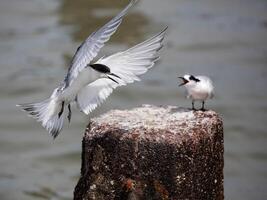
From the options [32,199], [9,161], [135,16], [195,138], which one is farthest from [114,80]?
[135,16]

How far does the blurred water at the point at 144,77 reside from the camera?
6699 millimetres

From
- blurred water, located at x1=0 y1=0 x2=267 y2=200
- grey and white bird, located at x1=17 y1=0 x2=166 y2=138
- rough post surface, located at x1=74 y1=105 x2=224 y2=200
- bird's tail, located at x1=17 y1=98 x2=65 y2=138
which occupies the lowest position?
rough post surface, located at x1=74 y1=105 x2=224 y2=200

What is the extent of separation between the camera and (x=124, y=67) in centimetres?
381

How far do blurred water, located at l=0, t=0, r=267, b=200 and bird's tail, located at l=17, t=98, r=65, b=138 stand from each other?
2641 mm

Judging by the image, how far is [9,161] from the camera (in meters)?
6.85

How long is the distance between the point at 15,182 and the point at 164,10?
4.21 meters

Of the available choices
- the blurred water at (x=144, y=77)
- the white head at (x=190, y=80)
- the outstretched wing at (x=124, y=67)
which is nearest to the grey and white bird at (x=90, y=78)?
the outstretched wing at (x=124, y=67)

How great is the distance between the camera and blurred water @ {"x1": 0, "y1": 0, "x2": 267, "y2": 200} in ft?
22.0

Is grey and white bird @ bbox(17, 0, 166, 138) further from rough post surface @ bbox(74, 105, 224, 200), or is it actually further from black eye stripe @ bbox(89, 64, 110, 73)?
rough post surface @ bbox(74, 105, 224, 200)

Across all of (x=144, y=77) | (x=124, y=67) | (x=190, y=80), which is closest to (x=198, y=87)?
(x=190, y=80)

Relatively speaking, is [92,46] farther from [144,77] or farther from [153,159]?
[144,77]

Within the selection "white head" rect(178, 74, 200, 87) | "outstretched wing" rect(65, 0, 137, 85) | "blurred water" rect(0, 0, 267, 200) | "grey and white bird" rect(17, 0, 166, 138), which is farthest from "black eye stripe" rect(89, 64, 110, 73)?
"blurred water" rect(0, 0, 267, 200)

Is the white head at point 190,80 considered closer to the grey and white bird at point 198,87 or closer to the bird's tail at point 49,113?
the grey and white bird at point 198,87

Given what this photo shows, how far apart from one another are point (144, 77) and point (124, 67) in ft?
14.6
